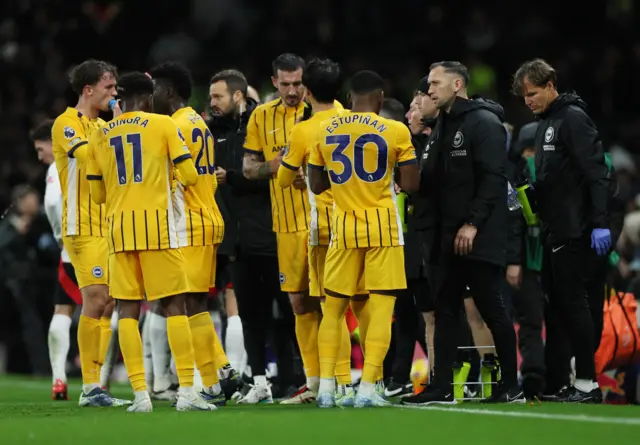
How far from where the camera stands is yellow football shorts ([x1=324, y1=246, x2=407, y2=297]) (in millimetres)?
8289

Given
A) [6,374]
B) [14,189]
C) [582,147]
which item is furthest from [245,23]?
[582,147]

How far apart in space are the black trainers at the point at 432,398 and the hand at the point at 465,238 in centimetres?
91

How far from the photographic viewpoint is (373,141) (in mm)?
8297

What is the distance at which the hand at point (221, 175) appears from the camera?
9922 mm

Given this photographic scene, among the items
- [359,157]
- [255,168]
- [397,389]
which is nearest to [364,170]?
[359,157]

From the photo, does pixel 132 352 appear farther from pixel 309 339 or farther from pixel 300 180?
pixel 300 180

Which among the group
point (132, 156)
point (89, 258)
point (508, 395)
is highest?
point (132, 156)

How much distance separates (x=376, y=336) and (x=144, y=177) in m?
1.73

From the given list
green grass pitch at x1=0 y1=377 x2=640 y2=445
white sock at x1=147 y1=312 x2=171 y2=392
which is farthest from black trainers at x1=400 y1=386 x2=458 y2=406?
white sock at x1=147 y1=312 x2=171 y2=392

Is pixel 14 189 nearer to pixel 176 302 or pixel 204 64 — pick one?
pixel 204 64

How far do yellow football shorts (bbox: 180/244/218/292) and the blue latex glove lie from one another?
8.38ft

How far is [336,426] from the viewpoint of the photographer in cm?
704

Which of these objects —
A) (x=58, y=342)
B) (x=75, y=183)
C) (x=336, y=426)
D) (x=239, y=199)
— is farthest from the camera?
(x=58, y=342)

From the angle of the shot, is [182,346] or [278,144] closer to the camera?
[182,346]
